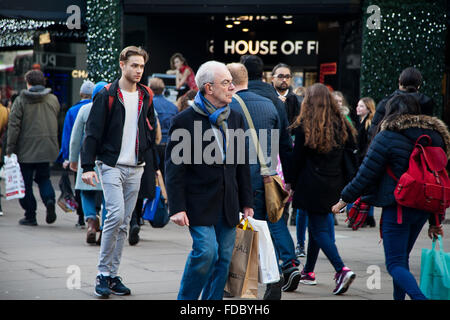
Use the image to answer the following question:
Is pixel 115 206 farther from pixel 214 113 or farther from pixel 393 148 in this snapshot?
pixel 393 148

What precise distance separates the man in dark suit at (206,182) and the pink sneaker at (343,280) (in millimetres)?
1621

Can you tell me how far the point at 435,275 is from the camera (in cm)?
553

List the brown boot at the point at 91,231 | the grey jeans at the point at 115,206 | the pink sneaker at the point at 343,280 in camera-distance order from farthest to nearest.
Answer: the brown boot at the point at 91,231, the pink sneaker at the point at 343,280, the grey jeans at the point at 115,206

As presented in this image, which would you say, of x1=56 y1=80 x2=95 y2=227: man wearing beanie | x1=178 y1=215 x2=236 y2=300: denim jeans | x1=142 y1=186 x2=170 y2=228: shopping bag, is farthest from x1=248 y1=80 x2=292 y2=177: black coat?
x1=56 y1=80 x2=95 y2=227: man wearing beanie

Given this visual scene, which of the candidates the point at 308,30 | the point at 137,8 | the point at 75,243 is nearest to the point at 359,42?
the point at 308,30

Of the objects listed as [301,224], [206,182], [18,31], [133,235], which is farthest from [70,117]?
[18,31]

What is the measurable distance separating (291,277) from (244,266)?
1.39 m

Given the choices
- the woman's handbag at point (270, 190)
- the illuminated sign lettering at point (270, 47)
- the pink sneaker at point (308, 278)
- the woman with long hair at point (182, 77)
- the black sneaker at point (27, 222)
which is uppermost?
the illuminated sign lettering at point (270, 47)

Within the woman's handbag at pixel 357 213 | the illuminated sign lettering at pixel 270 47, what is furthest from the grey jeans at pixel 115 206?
the illuminated sign lettering at pixel 270 47

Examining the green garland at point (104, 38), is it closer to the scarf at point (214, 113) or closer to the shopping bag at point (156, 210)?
the shopping bag at point (156, 210)

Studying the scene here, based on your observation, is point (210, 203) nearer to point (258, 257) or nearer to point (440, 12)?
point (258, 257)

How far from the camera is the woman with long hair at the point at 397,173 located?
5523 mm
